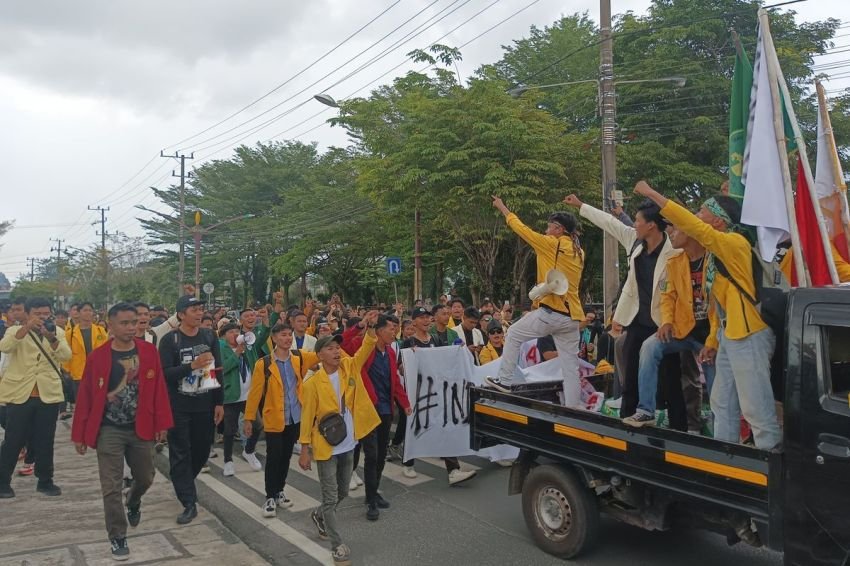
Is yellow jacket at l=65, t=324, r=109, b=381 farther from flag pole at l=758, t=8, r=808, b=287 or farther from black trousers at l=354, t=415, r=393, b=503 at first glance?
flag pole at l=758, t=8, r=808, b=287

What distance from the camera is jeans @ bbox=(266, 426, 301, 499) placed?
5969 mm

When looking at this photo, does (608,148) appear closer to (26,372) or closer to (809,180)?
(809,180)

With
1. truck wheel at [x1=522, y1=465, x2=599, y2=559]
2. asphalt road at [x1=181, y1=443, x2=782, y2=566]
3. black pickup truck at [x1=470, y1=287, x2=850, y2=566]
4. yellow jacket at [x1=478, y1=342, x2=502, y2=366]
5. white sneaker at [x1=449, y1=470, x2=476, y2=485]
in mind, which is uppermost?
yellow jacket at [x1=478, y1=342, x2=502, y2=366]

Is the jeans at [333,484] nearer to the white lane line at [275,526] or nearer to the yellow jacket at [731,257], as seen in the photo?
the white lane line at [275,526]

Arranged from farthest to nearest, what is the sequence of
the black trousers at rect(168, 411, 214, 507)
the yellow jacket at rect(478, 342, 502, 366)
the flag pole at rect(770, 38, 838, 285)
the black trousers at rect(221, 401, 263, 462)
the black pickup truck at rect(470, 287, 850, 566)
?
the yellow jacket at rect(478, 342, 502, 366) < the black trousers at rect(221, 401, 263, 462) < the black trousers at rect(168, 411, 214, 507) < the flag pole at rect(770, 38, 838, 285) < the black pickup truck at rect(470, 287, 850, 566)

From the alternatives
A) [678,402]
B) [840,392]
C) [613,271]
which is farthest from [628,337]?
[613,271]

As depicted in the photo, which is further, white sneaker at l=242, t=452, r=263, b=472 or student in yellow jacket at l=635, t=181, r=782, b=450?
white sneaker at l=242, t=452, r=263, b=472

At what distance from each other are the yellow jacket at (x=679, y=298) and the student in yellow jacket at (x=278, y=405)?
9.51ft

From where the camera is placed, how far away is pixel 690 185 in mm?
20109

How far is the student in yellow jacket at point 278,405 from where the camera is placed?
5984mm

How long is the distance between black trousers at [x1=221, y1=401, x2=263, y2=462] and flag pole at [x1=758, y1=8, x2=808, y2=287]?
582 cm

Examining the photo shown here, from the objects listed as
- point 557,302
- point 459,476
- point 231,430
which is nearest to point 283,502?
point 231,430

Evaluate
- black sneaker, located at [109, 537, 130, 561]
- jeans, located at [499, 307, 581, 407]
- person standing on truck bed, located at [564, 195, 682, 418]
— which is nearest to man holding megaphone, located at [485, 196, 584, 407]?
jeans, located at [499, 307, 581, 407]

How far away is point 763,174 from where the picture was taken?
159 inches
